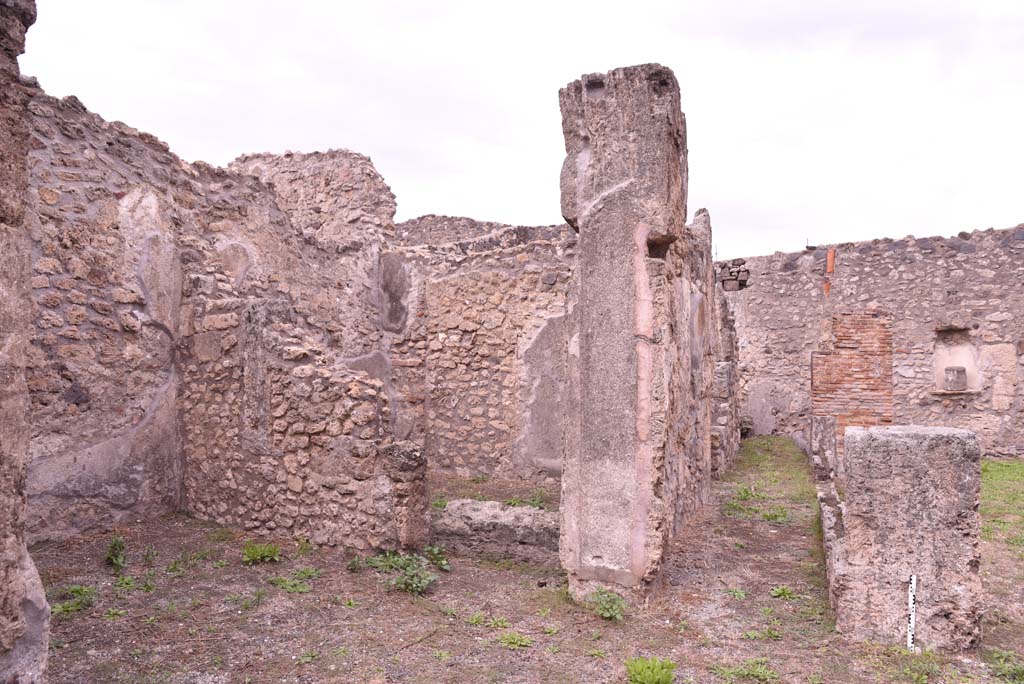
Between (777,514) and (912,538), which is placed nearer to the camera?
(912,538)

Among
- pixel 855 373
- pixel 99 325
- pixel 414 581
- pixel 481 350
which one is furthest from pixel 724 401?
pixel 99 325

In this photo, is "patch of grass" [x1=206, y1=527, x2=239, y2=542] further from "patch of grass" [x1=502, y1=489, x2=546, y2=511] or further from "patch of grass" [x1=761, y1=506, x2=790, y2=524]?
"patch of grass" [x1=761, y1=506, x2=790, y2=524]

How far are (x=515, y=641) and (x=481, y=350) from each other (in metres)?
5.41

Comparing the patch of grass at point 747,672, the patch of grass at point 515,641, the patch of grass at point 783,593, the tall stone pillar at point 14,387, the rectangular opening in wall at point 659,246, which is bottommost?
the patch of grass at point 747,672

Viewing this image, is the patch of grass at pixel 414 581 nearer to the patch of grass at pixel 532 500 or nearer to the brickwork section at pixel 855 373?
the patch of grass at pixel 532 500

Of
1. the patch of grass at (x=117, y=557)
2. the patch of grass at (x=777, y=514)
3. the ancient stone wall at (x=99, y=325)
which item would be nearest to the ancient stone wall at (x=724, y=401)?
the patch of grass at (x=777, y=514)

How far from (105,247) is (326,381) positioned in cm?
240

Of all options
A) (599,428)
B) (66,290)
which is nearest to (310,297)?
(66,290)

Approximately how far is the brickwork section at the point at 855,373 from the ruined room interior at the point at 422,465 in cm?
228

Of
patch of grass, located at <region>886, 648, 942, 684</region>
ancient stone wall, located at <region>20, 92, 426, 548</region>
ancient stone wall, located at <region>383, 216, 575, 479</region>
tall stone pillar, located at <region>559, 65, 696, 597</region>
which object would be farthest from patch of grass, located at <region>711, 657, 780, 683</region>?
ancient stone wall, located at <region>383, 216, 575, 479</region>

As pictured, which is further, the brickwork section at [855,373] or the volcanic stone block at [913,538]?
the brickwork section at [855,373]

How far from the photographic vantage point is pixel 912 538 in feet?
12.6

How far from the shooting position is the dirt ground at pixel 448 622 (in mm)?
3590

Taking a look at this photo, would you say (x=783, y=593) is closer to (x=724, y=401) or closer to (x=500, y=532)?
(x=500, y=532)
